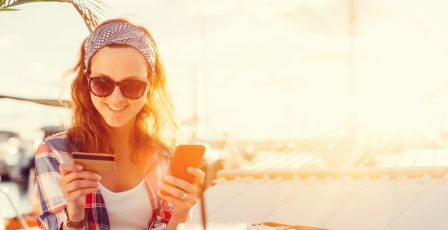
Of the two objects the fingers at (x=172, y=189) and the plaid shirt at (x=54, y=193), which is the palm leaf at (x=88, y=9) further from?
the fingers at (x=172, y=189)

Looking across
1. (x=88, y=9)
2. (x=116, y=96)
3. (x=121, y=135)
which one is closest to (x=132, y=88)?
(x=116, y=96)

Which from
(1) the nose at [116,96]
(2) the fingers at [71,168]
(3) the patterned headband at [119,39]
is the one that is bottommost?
(2) the fingers at [71,168]

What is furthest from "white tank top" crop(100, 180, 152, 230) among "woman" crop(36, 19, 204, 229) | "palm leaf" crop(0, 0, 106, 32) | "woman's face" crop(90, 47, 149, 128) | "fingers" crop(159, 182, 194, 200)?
"palm leaf" crop(0, 0, 106, 32)

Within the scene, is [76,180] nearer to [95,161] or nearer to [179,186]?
[95,161]

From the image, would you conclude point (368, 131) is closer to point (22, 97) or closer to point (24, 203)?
point (22, 97)

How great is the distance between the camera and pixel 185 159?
181 cm

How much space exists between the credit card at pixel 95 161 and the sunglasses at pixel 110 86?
17.1 inches

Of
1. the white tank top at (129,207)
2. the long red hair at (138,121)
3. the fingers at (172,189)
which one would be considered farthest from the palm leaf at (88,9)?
the fingers at (172,189)

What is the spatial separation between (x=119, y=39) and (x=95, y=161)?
66 centimetres

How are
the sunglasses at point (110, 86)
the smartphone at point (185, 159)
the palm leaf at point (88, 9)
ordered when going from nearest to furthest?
1. the smartphone at point (185, 159)
2. the sunglasses at point (110, 86)
3. the palm leaf at point (88, 9)

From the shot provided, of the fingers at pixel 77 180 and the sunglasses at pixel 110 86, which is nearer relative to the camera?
the fingers at pixel 77 180

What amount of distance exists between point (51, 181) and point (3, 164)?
33.5m

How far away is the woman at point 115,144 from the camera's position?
7.26 feet

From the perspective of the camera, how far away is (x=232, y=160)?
1691cm
